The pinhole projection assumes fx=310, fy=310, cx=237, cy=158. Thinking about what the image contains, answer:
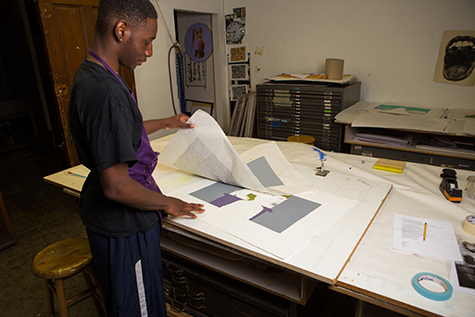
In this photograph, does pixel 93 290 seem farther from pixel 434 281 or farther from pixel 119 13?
pixel 434 281

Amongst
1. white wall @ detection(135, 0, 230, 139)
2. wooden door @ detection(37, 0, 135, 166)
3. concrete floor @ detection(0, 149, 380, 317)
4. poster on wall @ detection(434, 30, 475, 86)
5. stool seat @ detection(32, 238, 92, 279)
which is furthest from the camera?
white wall @ detection(135, 0, 230, 139)

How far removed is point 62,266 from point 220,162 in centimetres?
84

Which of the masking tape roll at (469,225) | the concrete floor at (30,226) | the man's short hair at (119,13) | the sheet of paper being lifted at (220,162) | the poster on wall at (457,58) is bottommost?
the concrete floor at (30,226)

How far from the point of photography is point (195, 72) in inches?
153

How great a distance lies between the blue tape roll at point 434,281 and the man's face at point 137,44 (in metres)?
1.01

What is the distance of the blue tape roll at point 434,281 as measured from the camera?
796 millimetres

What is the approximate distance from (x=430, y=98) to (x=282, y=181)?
2053 millimetres

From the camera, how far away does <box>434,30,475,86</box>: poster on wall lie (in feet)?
8.09

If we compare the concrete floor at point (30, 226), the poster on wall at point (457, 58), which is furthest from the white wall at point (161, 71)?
the poster on wall at point (457, 58)

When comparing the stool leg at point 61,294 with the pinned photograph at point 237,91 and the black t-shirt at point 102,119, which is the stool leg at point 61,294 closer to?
the black t-shirt at point 102,119

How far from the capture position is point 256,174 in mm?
1493

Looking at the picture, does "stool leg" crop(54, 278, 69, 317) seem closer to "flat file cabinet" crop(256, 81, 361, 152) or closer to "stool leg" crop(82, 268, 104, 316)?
"stool leg" crop(82, 268, 104, 316)

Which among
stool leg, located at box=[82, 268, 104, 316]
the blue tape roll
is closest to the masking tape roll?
the blue tape roll

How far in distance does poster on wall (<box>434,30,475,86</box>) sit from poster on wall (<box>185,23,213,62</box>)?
2.32m
